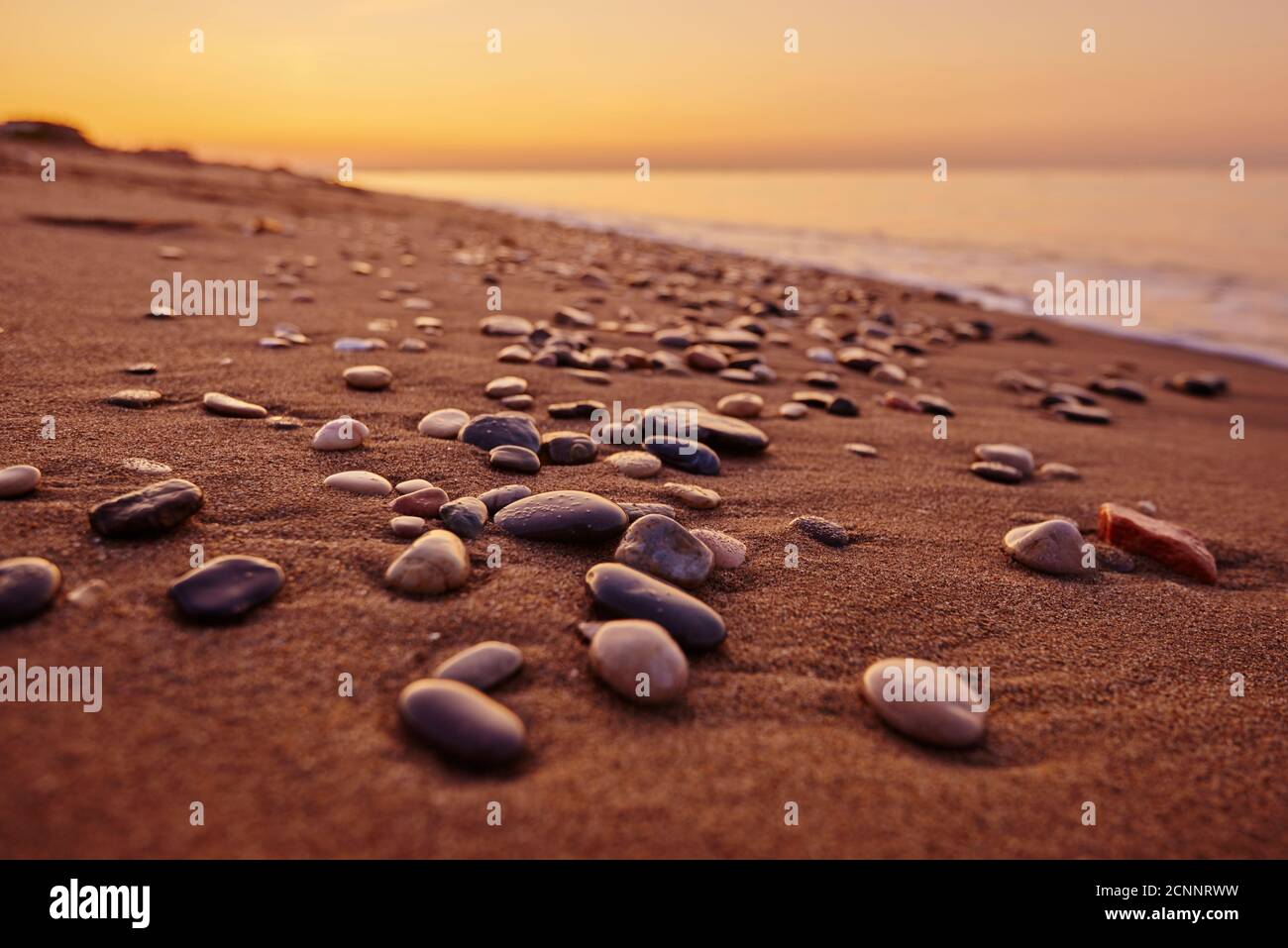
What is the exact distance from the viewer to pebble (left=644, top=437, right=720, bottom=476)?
2.18 m

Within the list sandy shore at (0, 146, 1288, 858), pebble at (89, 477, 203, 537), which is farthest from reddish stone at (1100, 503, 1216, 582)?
pebble at (89, 477, 203, 537)

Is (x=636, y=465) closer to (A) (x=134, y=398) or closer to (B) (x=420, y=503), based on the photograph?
(B) (x=420, y=503)

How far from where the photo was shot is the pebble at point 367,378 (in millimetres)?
2578

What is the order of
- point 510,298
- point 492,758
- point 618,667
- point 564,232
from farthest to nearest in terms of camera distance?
point 564,232, point 510,298, point 618,667, point 492,758

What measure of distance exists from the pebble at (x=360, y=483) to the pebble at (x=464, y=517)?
0.63ft

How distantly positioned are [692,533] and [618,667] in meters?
0.52

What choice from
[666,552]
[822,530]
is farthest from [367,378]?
[822,530]

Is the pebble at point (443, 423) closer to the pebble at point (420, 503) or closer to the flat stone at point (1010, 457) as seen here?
the pebble at point (420, 503)

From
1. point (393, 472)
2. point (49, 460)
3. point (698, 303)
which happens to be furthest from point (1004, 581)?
point (698, 303)

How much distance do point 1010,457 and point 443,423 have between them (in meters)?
2.06

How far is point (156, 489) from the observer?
4.78 feet

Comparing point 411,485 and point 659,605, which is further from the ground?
point 411,485

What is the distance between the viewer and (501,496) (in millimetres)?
1728
